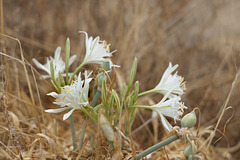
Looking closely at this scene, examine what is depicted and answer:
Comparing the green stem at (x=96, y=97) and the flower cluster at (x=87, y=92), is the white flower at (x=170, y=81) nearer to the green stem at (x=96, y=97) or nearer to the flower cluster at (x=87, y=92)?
the flower cluster at (x=87, y=92)

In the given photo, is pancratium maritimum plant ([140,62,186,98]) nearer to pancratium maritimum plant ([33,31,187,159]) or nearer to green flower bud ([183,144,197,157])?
pancratium maritimum plant ([33,31,187,159])

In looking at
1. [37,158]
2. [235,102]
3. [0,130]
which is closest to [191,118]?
[37,158]

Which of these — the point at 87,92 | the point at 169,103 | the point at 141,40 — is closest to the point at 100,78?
the point at 87,92

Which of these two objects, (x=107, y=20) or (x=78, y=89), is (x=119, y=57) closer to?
(x=107, y=20)

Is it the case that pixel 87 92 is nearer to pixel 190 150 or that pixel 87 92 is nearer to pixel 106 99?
pixel 106 99

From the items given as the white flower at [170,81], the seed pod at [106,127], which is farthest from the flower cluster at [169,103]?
the seed pod at [106,127]
